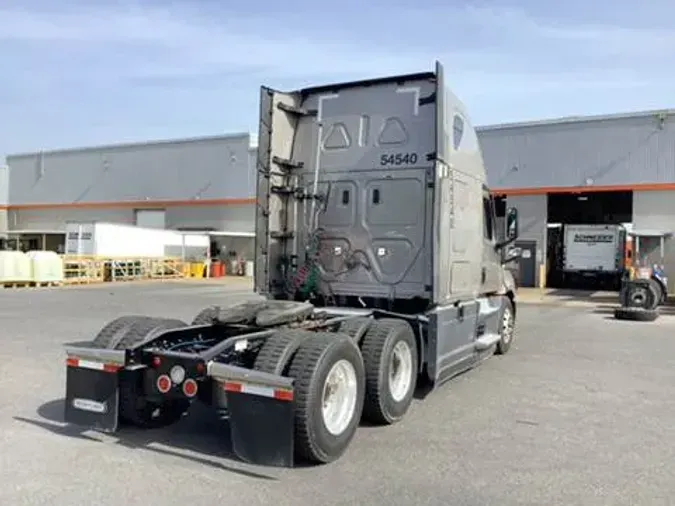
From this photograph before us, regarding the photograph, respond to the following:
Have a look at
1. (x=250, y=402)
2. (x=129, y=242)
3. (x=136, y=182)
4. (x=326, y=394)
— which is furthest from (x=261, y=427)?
(x=136, y=182)

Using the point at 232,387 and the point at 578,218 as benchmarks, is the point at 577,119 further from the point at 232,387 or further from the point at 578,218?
the point at 232,387

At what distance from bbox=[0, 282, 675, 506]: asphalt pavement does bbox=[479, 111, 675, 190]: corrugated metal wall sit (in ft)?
76.0

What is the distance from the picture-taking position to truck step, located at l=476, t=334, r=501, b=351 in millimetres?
9141

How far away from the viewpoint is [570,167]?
32688 mm

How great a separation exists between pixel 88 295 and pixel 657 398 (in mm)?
20469

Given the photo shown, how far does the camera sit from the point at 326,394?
5828 millimetres

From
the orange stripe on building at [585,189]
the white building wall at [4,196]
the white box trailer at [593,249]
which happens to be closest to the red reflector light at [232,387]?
the orange stripe on building at [585,189]

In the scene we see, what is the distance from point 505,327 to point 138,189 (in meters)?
41.1

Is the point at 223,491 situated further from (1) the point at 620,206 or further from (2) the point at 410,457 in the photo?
(1) the point at 620,206

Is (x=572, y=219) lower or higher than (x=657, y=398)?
higher

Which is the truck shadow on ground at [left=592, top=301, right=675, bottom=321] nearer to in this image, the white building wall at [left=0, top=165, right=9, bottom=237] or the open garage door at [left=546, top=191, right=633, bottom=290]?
the open garage door at [left=546, top=191, right=633, bottom=290]

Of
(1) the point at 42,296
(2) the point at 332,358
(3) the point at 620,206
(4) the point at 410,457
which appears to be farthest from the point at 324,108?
(3) the point at 620,206

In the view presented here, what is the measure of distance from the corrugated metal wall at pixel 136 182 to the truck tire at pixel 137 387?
36.9m

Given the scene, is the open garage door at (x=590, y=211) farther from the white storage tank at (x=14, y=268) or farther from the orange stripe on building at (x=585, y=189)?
the white storage tank at (x=14, y=268)
